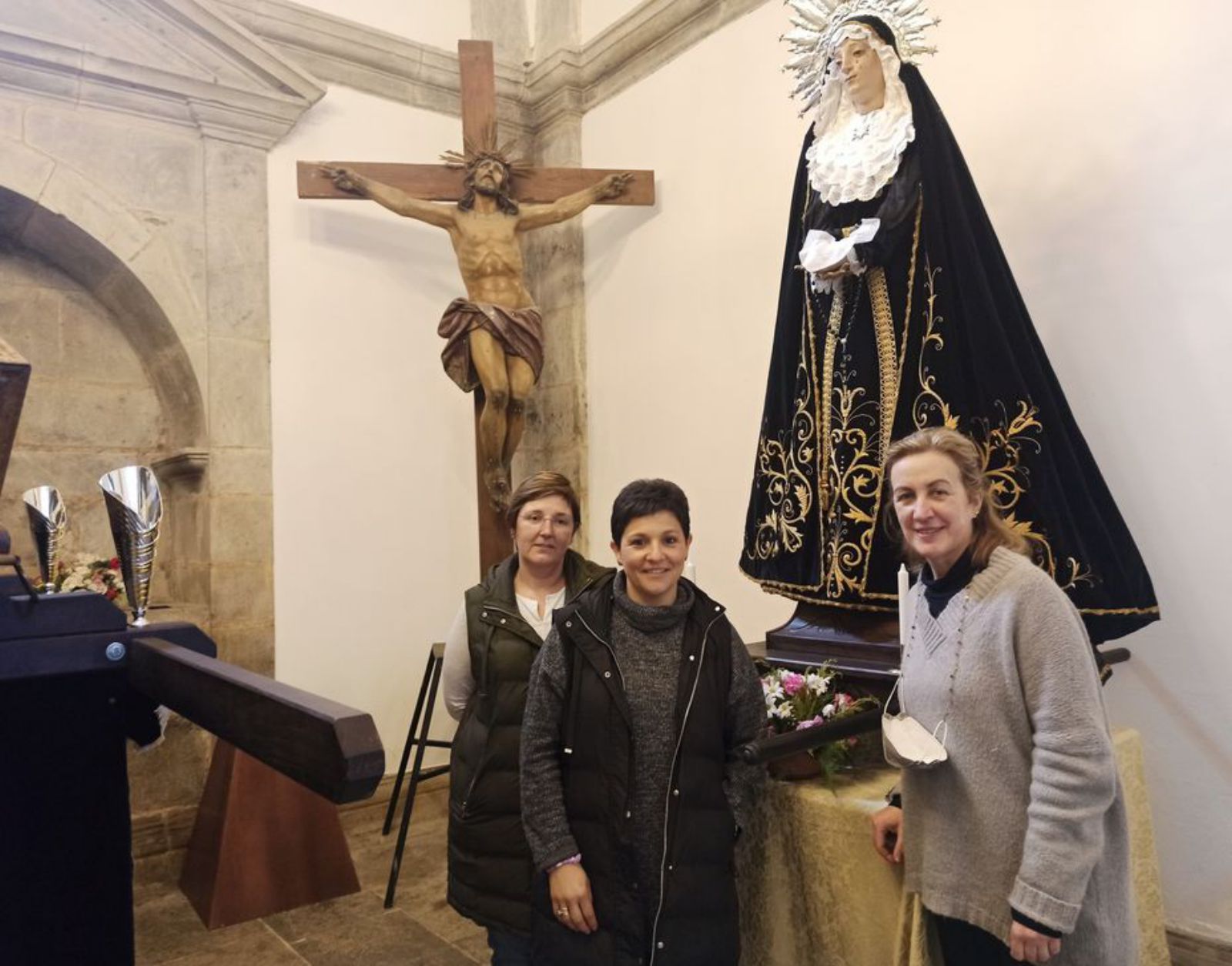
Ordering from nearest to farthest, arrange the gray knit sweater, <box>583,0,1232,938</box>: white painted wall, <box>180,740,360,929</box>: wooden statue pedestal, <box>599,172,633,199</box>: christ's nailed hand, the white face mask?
the gray knit sweater, the white face mask, <box>583,0,1232,938</box>: white painted wall, <box>180,740,360,929</box>: wooden statue pedestal, <box>599,172,633,199</box>: christ's nailed hand

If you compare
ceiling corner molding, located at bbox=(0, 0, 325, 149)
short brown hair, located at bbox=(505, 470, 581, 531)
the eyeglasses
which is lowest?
the eyeglasses

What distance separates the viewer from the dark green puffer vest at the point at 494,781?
191 centimetres

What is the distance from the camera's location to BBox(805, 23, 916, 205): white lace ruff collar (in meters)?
2.20

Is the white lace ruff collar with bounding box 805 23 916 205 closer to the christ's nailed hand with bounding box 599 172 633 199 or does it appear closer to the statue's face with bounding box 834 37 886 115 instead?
the statue's face with bounding box 834 37 886 115

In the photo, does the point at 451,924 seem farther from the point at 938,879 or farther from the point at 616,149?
the point at 616,149

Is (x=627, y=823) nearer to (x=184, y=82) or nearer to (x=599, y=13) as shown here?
(x=184, y=82)

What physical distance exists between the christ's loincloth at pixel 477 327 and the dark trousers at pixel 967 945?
2.76m

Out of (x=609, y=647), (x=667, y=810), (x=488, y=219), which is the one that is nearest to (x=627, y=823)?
(x=667, y=810)

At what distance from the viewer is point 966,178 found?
7.29 ft

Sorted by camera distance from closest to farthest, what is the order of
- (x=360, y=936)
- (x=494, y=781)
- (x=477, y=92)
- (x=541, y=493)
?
(x=494, y=781) → (x=541, y=493) → (x=360, y=936) → (x=477, y=92)

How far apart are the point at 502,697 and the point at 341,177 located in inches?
105

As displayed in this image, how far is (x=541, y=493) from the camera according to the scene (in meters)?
2.05

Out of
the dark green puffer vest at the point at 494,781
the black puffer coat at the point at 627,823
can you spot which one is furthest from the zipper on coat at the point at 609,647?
the dark green puffer vest at the point at 494,781

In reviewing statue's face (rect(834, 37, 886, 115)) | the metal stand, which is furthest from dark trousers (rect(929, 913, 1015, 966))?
the metal stand
